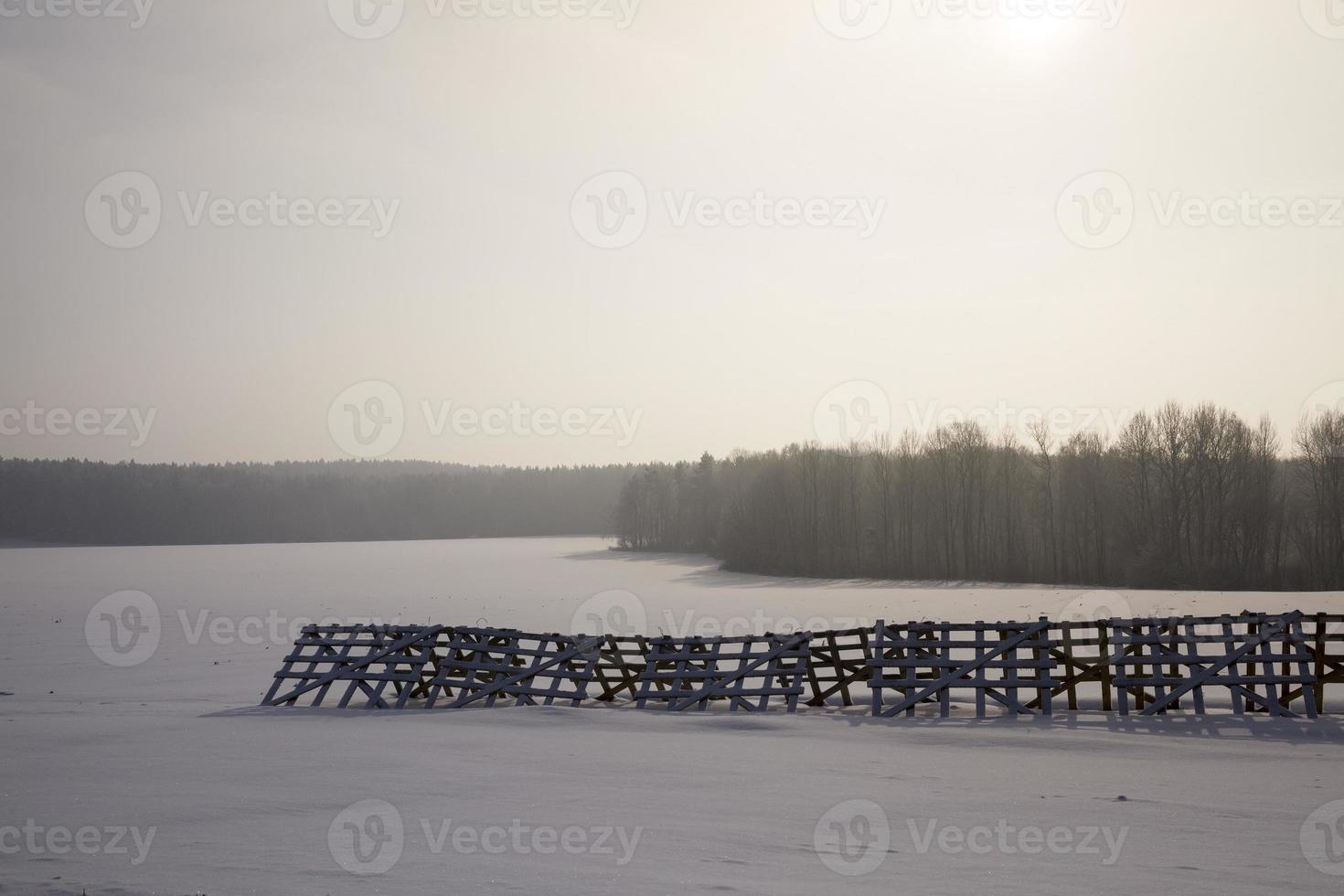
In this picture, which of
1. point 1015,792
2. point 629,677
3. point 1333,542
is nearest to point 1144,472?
point 1333,542

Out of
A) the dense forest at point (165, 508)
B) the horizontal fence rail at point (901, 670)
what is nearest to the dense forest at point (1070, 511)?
the horizontal fence rail at point (901, 670)

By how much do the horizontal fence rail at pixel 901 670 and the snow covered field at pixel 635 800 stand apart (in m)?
0.81

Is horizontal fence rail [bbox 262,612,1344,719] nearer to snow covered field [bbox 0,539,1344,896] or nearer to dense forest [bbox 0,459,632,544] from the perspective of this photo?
snow covered field [bbox 0,539,1344,896]

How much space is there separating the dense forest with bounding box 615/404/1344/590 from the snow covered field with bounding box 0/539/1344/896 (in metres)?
52.8

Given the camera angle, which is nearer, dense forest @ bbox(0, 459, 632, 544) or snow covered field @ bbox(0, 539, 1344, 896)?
snow covered field @ bbox(0, 539, 1344, 896)

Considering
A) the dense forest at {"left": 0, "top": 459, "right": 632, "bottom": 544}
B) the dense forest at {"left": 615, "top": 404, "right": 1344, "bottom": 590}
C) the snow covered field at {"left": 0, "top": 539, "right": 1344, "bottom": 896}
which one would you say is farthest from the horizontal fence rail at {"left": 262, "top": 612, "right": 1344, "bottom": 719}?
the dense forest at {"left": 0, "top": 459, "right": 632, "bottom": 544}

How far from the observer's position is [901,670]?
17562mm

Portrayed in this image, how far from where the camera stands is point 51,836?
927cm

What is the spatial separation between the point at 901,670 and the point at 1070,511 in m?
67.3

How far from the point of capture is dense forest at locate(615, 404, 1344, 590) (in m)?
64.6

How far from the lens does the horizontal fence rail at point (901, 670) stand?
53.4ft

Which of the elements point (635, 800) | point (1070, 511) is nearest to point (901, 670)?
point (635, 800)

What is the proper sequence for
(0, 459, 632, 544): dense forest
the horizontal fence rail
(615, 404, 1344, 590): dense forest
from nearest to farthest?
the horizontal fence rail
(615, 404, 1344, 590): dense forest
(0, 459, 632, 544): dense forest

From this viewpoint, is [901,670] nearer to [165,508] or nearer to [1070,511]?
[1070,511]
